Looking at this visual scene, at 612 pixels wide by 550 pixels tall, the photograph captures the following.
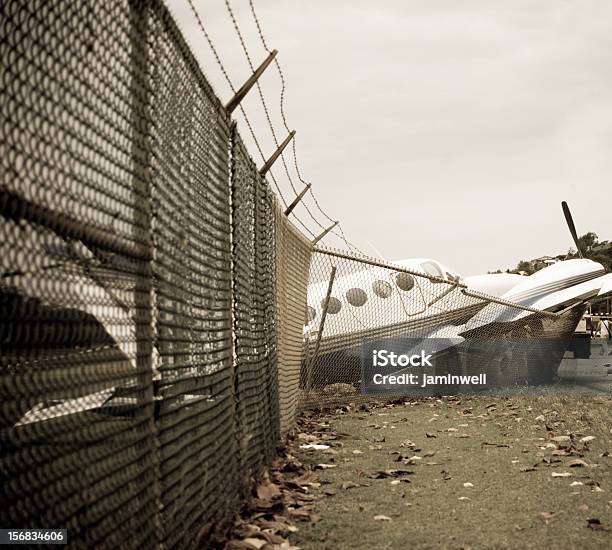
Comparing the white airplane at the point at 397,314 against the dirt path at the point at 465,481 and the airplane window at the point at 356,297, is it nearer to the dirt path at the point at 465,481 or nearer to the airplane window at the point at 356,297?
the airplane window at the point at 356,297

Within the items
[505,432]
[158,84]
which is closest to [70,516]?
[158,84]

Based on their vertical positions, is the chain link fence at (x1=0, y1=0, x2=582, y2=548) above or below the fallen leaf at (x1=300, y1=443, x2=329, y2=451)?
above

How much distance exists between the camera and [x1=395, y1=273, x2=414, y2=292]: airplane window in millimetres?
16406

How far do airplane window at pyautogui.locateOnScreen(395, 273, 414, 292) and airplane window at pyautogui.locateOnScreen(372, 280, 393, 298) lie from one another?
25 centimetres

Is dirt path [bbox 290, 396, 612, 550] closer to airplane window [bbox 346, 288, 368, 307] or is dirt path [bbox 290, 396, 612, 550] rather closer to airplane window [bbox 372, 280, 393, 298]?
airplane window [bbox 346, 288, 368, 307]

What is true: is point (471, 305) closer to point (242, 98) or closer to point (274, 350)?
point (274, 350)

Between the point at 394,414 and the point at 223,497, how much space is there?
7.05 metres

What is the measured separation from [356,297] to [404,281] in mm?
1343

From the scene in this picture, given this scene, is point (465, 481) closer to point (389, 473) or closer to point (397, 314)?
point (389, 473)

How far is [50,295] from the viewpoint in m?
2.51

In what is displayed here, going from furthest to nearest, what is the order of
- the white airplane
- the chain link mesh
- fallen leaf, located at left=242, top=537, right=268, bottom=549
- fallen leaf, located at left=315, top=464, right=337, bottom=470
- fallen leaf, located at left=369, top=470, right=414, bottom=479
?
the white airplane → fallen leaf, located at left=315, top=464, right=337, bottom=470 → fallen leaf, located at left=369, top=470, right=414, bottom=479 → the chain link mesh → fallen leaf, located at left=242, top=537, right=268, bottom=549

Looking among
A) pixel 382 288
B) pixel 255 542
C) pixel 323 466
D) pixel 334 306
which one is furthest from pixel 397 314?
pixel 255 542

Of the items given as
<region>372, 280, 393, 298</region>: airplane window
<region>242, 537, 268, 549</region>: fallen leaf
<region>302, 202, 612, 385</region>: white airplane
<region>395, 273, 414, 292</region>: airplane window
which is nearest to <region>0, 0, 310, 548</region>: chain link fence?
<region>242, 537, 268, 549</region>: fallen leaf

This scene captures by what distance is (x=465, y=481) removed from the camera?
6.45m
